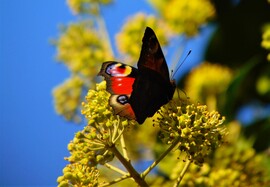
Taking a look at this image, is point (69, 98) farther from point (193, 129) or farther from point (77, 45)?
point (193, 129)

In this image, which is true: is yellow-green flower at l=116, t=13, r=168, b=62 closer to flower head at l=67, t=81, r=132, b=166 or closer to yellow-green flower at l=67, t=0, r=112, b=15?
yellow-green flower at l=67, t=0, r=112, b=15

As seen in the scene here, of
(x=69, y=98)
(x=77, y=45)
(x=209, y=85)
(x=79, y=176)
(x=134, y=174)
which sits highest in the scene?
(x=77, y=45)

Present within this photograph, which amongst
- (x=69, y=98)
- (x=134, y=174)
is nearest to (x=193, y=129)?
(x=134, y=174)

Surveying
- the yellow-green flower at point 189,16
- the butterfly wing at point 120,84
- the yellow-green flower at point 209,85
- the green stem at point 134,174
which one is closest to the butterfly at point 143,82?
Result: the butterfly wing at point 120,84

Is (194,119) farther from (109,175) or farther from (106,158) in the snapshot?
(109,175)

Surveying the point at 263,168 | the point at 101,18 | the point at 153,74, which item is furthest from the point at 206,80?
the point at 153,74

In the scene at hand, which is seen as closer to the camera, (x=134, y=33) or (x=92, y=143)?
(x=92, y=143)
